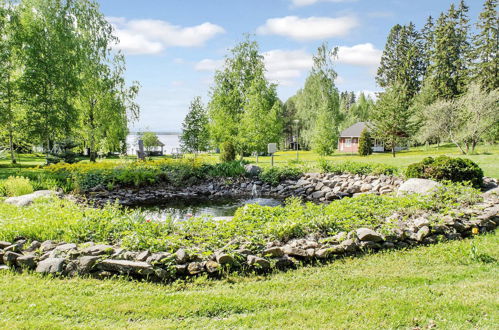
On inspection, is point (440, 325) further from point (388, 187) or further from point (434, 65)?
point (434, 65)

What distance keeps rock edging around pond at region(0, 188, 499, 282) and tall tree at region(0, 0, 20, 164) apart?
53.6 feet

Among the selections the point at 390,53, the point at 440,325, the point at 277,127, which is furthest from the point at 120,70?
the point at 390,53

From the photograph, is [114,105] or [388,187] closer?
[388,187]

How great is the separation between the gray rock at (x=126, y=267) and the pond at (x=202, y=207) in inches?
217

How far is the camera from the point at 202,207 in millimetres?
10844

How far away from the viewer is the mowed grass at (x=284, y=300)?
9.79ft

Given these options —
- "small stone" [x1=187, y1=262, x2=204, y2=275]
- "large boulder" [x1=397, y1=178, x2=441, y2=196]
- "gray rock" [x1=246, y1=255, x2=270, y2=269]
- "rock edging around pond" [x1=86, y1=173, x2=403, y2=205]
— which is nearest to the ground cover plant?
"small stone" [x1=187, y1=262, x2=204, y2=275]

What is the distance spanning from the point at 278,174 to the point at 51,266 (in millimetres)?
11511

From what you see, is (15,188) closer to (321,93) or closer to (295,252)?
(295,252)

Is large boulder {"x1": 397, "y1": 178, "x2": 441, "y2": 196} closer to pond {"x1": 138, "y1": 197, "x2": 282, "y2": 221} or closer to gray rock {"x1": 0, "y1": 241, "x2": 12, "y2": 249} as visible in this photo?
pond {"x1": 138, "y1": 197, "x2": 282, "y2": 221}

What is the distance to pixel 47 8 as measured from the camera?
18891 millimetres

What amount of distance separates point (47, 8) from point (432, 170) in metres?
21.5

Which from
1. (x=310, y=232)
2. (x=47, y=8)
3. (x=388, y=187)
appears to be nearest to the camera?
(x=310, y=232)

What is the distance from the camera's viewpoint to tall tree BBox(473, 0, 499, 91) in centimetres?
3278
